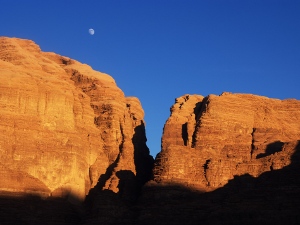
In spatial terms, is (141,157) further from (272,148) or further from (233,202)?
(233,202)

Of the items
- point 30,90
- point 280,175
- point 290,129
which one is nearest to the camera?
point 280,175

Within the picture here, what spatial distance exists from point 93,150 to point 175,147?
14278 mm

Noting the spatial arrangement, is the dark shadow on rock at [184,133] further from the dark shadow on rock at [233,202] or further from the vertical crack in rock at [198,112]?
the dark shadow on rock at [233,202]

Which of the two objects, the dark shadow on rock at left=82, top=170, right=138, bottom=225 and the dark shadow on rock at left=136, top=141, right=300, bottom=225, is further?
the dark shadow on rock at left=82, top=170, right=138, bottom=225

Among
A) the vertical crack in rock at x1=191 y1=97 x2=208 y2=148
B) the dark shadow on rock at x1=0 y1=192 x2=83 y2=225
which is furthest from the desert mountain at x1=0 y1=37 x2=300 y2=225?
the vertical crack in rock at x1=191 y1=97 x2=208 y2=148

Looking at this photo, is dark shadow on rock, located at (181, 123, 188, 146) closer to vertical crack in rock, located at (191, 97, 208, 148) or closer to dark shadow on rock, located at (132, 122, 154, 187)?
vertical crack in rock, located at (191, 97, 208, 148)

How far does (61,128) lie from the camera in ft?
406

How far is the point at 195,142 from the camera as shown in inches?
4938

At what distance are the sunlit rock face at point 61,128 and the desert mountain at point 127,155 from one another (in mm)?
144

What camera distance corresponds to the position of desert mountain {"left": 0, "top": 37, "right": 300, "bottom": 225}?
109812 millimetres

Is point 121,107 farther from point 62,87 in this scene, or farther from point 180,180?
point 180,180

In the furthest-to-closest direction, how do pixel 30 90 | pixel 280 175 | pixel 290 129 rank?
1. pixel 290 129
2. pixel 30 90
3. pixel 280 175

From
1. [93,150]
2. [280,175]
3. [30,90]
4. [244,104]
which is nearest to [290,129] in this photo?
[244,104]

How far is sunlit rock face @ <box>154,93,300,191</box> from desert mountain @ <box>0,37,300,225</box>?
0.14 meters
